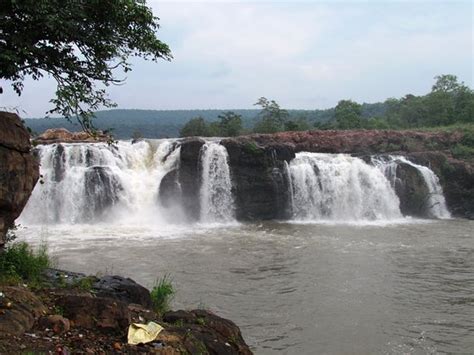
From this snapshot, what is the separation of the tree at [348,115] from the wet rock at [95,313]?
4194 cm

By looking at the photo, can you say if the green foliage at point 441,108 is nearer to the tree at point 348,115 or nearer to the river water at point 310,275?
the tree at point 348,115

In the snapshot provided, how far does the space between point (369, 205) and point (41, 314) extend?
67.1ft

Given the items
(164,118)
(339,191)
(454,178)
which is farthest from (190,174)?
(164,118)

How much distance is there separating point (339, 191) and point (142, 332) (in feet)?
63.9

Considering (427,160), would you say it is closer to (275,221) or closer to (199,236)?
(275,221)

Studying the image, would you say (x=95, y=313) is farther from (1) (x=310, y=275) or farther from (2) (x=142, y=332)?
(1) (x=310, y=275)

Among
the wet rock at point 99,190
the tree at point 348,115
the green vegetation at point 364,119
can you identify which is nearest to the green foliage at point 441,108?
the green vegetation at point 364,119

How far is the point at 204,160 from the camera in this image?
22.7 m

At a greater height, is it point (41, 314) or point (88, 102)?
point (88, 102)

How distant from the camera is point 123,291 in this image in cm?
723

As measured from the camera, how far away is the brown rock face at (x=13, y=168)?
239 inches

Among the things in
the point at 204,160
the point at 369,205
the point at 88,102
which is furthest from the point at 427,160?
the point at 88,102

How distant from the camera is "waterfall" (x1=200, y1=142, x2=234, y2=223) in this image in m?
22.2

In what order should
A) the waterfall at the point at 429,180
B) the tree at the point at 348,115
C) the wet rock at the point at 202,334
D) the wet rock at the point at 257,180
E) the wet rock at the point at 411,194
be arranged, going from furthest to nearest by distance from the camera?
the tree at the point at 348,115 < the waterfall at the point at 429,180 < the wet rock at the point at 411,194 < the wet rock at the point at 257,180 < the wet rock at the point at 202,334
